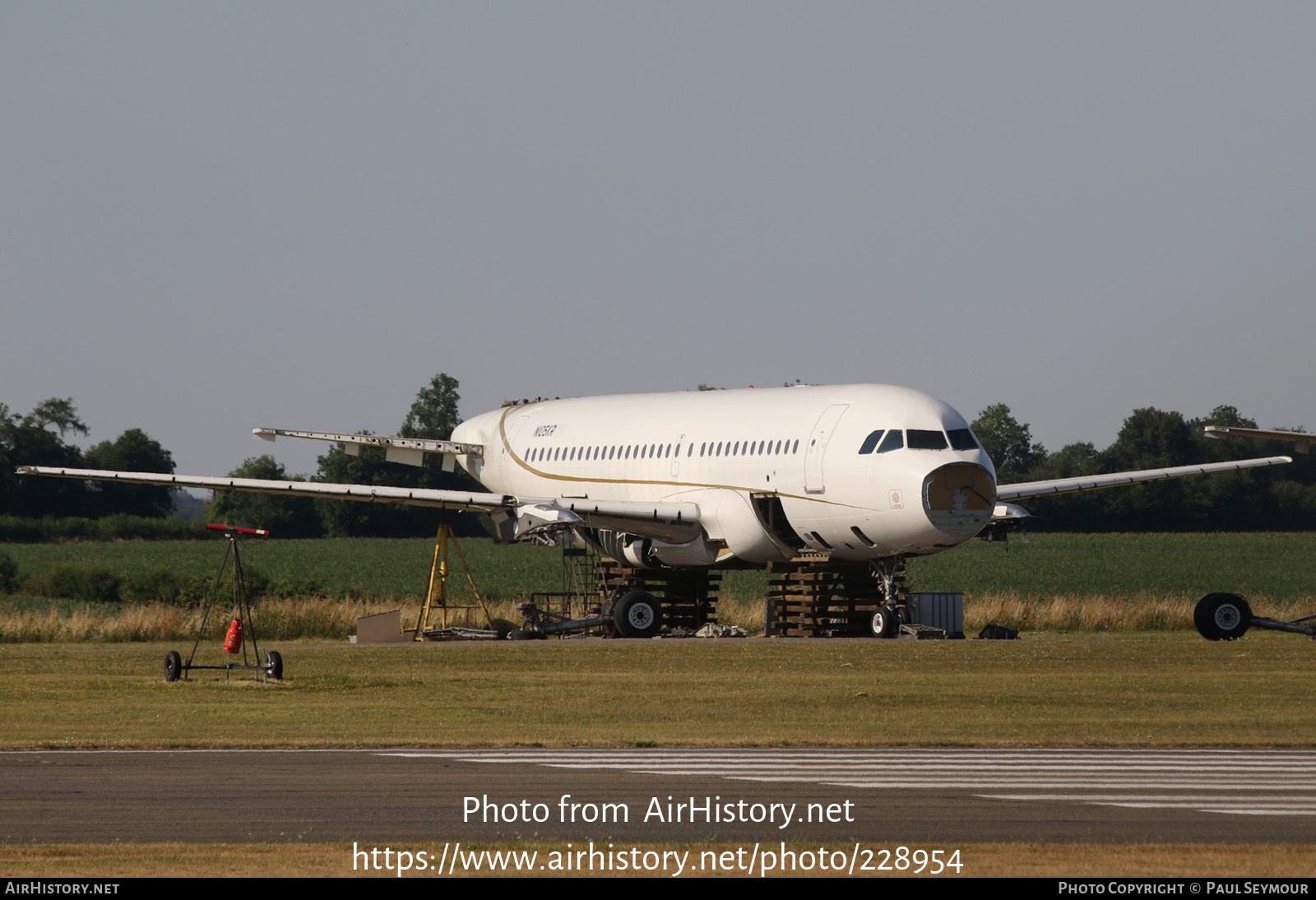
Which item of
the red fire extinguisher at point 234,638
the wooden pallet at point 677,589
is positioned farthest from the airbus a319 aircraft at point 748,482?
the red fire extinguisher at point 234,638

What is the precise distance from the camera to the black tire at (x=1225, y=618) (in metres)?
36.9

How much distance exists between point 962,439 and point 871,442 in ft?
6.09

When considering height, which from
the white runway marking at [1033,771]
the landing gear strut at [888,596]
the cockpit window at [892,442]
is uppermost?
the cockpit window at [892,442]

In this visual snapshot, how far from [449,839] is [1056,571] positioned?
67140mm

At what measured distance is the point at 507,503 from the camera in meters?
43.3

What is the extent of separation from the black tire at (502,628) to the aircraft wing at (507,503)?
213 centimetres

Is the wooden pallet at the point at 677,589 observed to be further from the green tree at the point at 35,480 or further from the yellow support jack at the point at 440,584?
the green tree at the point at 35,480

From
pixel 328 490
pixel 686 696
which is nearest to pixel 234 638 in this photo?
pixel 686 696

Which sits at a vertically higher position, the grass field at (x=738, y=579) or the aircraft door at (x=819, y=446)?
the aircraft door at (x=819, y=446)

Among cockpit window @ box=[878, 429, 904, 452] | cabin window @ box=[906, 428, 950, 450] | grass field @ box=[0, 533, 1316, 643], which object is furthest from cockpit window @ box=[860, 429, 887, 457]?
grass field @ box=[0, 533, 1316, 643]

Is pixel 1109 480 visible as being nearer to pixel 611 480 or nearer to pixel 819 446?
pixel 819 446

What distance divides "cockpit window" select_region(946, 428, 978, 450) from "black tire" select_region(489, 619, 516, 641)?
37.7ft

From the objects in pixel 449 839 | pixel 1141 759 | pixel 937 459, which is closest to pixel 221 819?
pixel 449 839

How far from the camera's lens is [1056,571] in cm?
7775
